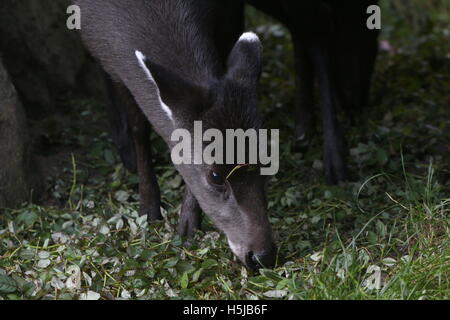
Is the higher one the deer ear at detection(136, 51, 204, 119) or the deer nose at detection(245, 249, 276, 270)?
the deer ear at detection(136, 51, 204, 119)

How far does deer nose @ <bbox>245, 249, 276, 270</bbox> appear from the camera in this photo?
163 inches

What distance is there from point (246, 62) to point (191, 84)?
37cm

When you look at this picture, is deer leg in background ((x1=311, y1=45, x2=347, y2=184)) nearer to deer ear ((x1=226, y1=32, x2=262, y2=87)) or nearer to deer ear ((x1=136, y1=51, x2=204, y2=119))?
deer ear ((x1=226, y1=32, x2=262, y2=87))

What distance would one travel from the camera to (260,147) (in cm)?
412

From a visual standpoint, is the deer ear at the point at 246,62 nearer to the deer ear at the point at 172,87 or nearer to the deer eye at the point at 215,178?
the deer ear at the point at 172,87

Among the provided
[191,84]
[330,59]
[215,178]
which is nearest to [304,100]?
[330,59]

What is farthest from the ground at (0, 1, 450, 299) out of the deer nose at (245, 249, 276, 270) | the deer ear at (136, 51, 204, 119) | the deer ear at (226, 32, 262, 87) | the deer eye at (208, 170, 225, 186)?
the deer ear at (226, 32, 262, 87)

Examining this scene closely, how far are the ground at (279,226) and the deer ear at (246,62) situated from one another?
3.48ft

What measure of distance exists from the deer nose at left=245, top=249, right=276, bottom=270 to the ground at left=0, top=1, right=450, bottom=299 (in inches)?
2.1

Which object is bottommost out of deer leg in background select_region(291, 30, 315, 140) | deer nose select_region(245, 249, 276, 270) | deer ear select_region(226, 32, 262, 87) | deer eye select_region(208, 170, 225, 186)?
deer nose select_region(245, 249, 276, 270)

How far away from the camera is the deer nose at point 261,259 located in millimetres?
4137

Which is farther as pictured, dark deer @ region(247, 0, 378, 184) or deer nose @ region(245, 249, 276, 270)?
dark deer @ region(247, 0, 378, 184)

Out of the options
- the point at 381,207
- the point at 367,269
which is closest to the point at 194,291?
the point at 367,269

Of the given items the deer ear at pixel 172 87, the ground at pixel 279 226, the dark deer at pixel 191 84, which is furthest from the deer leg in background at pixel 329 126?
the deer ear at pixel 172 87
